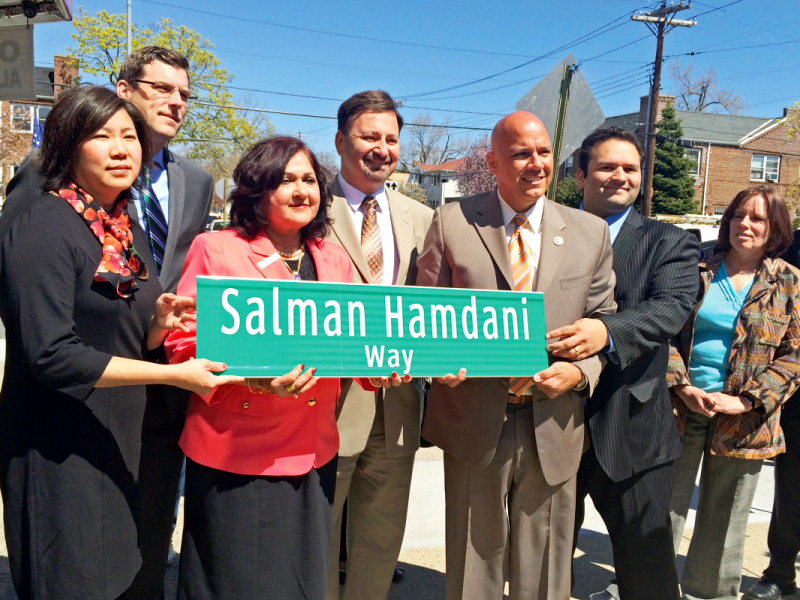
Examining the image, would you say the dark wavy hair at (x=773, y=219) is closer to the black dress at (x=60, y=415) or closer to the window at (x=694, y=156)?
the black dress at (x=60, y=415)

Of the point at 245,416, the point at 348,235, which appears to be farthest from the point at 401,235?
the point at 245,416

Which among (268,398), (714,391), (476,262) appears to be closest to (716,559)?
(714,391)

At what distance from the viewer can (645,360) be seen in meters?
3.04

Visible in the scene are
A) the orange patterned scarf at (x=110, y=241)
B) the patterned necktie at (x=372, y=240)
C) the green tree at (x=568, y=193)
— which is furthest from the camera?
the green tree at (x=568, y=193)

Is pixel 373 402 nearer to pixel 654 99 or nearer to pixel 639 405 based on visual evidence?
pixel 639 405

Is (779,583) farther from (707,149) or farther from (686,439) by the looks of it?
(707,149)

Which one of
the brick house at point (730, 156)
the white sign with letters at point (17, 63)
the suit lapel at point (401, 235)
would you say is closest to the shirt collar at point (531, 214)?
the suit lapel at point (401, 235)

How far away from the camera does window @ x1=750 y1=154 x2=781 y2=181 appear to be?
45.2 meters

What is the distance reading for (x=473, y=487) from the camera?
9.29ft

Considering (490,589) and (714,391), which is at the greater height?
(714,391)

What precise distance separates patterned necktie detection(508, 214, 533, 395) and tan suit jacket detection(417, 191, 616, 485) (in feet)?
0.14

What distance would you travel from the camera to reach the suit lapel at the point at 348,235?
304 cm

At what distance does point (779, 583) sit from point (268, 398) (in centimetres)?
317

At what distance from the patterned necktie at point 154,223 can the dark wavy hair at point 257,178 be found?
1.88 ft
